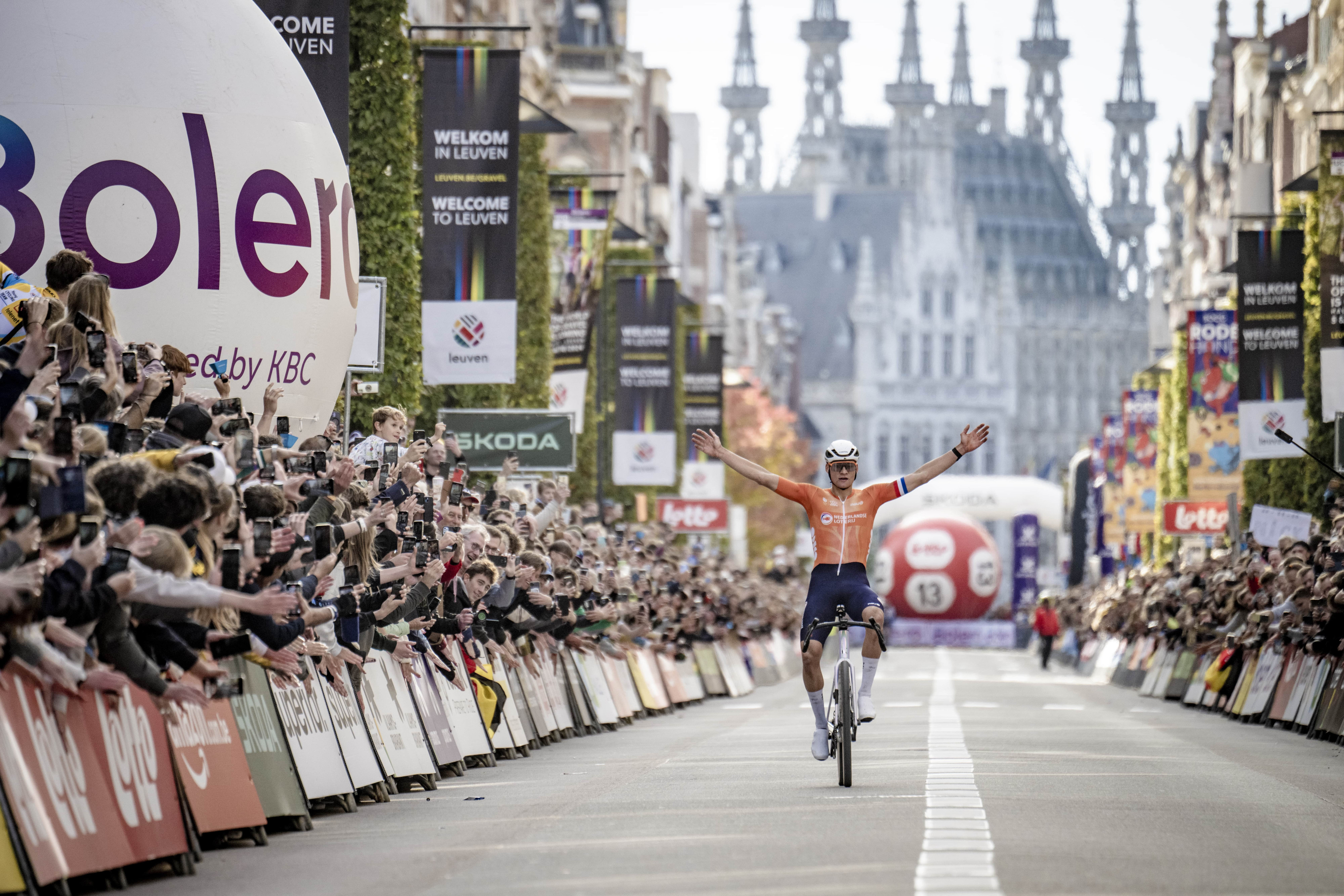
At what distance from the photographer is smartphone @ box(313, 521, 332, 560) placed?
12227mm

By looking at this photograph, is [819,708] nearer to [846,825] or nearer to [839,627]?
[839,627]

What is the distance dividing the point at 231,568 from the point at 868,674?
615 centimetres

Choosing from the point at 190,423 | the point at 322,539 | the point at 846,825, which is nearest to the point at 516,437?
the point at 322,539

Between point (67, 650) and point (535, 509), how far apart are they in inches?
674

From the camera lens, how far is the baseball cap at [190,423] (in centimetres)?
1198

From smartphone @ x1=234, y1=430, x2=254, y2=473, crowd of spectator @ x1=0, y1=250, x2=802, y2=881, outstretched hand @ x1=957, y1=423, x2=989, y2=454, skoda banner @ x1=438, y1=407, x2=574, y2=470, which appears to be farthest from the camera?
skoda banner @ x1=438, y1=407, x2=574, y2=470

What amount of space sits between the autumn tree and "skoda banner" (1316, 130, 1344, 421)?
59542mm

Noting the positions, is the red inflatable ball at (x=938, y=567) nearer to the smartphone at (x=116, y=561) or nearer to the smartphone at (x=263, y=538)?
the smartphone at (x=263, y=538)

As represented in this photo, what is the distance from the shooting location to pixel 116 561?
9.38 meters

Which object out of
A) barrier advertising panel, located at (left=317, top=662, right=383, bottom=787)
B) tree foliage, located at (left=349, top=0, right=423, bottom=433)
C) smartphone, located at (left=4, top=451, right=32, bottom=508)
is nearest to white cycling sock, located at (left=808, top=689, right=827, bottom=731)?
barrier advertising panel, located at (left=317, top=662, right=383, bottom=787)

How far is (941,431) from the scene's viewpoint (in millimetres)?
174500

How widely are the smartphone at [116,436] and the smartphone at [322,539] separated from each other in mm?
1654

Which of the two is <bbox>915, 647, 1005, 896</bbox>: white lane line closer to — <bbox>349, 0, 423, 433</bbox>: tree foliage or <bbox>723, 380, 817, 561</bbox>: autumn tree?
<bbox>349, 0, 423, 433</bbox>: tree foliage

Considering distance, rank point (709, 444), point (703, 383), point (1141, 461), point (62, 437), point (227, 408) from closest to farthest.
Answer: point (62, 437)
point (227, 408)
point (709, 444)
point (703, 383)
point (1141, 461)
